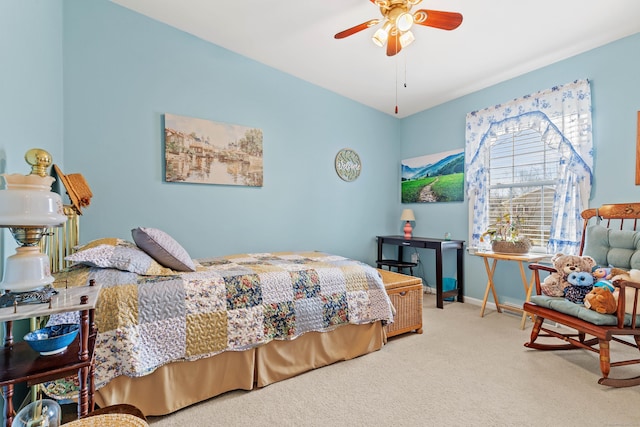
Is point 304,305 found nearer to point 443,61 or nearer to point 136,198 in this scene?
point 136,198

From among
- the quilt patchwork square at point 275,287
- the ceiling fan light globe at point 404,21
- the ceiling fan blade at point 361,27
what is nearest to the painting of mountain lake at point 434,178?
the ceiling fan light globe at point 404,21

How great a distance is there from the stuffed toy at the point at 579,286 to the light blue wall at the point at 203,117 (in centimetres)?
243

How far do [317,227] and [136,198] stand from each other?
6.70 feet

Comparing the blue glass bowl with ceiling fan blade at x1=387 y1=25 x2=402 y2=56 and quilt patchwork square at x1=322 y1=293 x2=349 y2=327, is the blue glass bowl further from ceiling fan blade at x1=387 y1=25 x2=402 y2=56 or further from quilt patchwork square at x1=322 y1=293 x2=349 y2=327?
ceiling fan blade at x1=387 y1=25 x2=402 y2=56

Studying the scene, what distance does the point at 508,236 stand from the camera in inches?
125

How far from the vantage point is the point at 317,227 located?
12.7ft

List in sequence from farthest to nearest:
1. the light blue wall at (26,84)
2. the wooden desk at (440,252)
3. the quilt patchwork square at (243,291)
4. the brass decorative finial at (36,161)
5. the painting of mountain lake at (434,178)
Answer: the painting of mountain lake at (434,178) < the wooden desk at (440,252) < the quilt patchwork square at (243,291) < the light blue wall at (26,84) < the brass decorative finial at (36,161)

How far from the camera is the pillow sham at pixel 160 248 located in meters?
1.92

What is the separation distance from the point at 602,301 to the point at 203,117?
3.65m

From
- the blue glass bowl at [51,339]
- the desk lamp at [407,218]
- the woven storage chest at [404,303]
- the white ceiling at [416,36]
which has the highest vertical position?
the white ceiling at [416,36]

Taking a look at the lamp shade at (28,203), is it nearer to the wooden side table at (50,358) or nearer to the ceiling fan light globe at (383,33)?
the wooden side table at (50,358)

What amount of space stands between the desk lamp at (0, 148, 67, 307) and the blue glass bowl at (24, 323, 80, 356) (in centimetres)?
15

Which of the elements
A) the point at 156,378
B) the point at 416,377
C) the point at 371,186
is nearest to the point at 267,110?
the point at 371,186

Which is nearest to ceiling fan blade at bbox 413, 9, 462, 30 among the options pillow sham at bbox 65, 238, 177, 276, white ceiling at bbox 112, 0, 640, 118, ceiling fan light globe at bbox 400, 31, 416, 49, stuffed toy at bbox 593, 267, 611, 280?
ceiling fan light globe at bbox 400, 31, 416, 49
